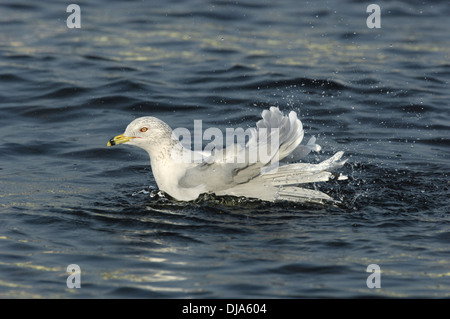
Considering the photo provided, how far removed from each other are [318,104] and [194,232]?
5.34 m

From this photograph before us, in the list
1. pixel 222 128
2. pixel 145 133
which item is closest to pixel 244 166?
pixel 145 133

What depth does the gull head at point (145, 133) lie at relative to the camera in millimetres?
8359

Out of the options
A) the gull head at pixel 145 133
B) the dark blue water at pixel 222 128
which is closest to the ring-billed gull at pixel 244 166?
the gull head at pixel 145 133

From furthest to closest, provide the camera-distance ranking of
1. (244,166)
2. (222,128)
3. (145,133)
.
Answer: (222,128), (145,133), (244,166)

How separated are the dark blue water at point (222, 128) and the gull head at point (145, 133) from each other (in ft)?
2.02

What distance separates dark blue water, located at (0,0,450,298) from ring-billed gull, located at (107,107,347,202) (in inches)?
7.0

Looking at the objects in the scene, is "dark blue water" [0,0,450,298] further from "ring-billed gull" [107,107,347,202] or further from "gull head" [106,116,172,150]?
"gull head" [106,116,172,150]

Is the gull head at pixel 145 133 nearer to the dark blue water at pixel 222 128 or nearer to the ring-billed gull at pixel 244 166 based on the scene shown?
the ring-billed gull at pixel 244 166

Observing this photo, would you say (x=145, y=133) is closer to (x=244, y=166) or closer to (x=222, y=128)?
(x=244, y=166)

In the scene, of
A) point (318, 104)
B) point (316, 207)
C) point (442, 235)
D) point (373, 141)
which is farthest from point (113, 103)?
point (442, 235)

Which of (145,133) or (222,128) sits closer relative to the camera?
(145,133)

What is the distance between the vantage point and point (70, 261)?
6.96m

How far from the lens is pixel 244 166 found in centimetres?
781

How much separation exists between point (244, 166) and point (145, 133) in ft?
3.91
